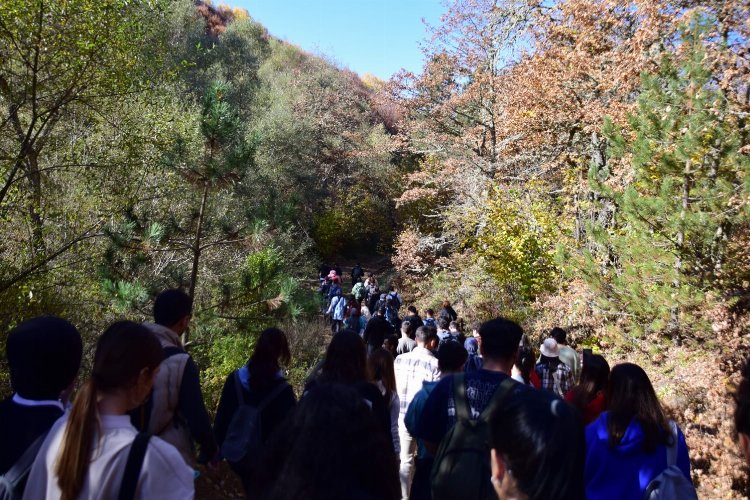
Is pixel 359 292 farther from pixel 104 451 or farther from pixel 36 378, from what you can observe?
pixel 104 451

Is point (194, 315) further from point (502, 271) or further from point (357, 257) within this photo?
point (357, 257)

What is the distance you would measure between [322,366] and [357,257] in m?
28.4

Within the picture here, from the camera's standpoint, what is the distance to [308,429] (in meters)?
1.76

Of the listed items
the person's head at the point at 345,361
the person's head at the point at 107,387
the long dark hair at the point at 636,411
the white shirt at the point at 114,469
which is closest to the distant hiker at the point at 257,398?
the person's head at the point at 345,361

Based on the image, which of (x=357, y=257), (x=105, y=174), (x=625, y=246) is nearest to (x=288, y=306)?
(x=105, y=174)

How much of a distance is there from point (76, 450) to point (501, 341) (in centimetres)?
206

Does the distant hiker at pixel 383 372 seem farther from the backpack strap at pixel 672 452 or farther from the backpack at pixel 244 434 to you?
the backpack strap at pixel 672 452

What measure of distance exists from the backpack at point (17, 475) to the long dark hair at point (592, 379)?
140 inches

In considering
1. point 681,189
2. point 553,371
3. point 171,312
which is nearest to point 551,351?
point 553,371

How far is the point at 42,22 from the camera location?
6.73 metres

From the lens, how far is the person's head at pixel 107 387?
6.21ft

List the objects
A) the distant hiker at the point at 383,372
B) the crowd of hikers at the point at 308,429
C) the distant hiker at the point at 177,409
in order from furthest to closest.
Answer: the distant hiker at the point at 383,372 → the distant hiker at the point at 177,409 → the crowd of hikers at the point at 308,429

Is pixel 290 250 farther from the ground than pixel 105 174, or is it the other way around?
pixel 105 174

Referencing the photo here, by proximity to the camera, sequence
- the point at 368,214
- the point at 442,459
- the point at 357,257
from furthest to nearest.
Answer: the point at 357,257 < the point at 368,214 < the point at 442,459
